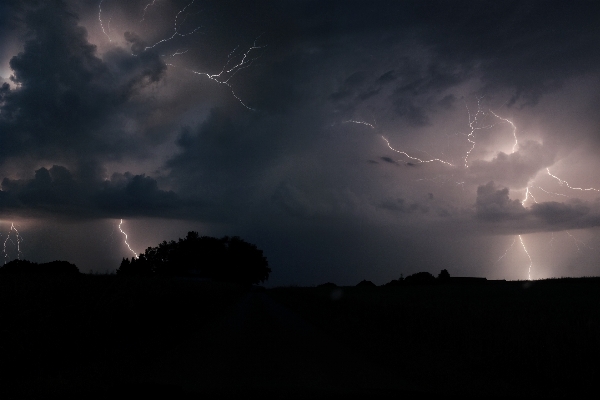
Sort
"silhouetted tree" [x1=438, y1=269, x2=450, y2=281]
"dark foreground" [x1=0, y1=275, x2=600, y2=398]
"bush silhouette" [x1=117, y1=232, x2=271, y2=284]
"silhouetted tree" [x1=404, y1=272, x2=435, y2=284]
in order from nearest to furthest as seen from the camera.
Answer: "dark foreground" [x1=0, y1=275, x2=600, y2=398], "silhouetted tree" [x1=404, y1=272, x2=435, y2=284], "silhouetted tree" [x1=438, y1=269, x2=450, y2=281], "bush silhouette" [x1=117, y1=232, x2=271, y2=284]

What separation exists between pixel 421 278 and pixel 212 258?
54.0 metres

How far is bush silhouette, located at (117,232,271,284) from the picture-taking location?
114m

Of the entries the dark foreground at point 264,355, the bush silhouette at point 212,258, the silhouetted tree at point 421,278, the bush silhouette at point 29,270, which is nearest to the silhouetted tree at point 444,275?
the silhouetted tree at point 421,278

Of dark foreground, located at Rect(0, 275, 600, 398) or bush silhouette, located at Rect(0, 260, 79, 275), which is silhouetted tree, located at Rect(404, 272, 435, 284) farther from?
dark foreground, located at Rect(0, 275, 600, 398)

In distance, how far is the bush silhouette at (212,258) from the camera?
373 feet

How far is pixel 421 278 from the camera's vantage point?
85.4 meters

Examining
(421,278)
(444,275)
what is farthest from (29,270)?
(444,275)

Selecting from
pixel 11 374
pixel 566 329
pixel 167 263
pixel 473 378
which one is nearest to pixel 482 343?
pixel 566 329

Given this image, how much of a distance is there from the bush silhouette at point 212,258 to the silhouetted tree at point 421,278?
151 ft

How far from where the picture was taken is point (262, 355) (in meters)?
9.30

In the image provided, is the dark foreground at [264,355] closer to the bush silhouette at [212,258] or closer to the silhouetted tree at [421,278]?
the silhouetted tree at [421,278]

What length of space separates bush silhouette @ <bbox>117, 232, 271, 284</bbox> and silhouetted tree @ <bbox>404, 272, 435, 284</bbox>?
1808 inches

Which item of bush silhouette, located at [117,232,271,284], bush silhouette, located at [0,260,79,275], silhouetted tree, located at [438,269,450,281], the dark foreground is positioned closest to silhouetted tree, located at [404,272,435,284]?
silhouetted tree, located at [438,269,450,281]

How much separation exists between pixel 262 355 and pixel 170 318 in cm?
1218
